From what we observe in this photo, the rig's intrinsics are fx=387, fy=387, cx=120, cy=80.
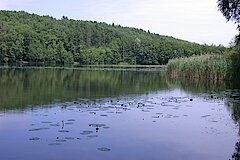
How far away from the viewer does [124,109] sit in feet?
48.9

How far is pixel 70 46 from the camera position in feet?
321

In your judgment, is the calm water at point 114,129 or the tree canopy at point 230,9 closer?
the calm water at point 114,129

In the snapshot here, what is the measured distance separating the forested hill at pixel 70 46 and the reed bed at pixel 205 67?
46787mm

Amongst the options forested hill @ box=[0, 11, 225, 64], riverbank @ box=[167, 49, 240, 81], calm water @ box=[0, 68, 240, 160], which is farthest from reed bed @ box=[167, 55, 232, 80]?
forested hill @ box=[0, 11, 225, 64]

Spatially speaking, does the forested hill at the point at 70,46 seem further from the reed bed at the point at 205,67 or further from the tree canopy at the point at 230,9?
the tree canopy at the point at 230,9

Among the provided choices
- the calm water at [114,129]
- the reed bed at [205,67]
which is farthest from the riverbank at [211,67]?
the calm water at [114,129]

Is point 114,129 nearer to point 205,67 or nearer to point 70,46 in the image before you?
point 205,67

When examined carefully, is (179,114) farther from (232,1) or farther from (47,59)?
(47,59)

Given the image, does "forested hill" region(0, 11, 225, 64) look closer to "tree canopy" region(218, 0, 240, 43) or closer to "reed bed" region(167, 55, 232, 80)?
"reed bed" region(167, 55, 232, 80)

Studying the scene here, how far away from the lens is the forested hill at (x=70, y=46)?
83.2m

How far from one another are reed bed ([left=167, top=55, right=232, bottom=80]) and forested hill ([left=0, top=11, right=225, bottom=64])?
1842 inches

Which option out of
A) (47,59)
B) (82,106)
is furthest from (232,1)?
(47,59)

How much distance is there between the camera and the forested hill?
83188 millimetres

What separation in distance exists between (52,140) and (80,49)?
299ft
